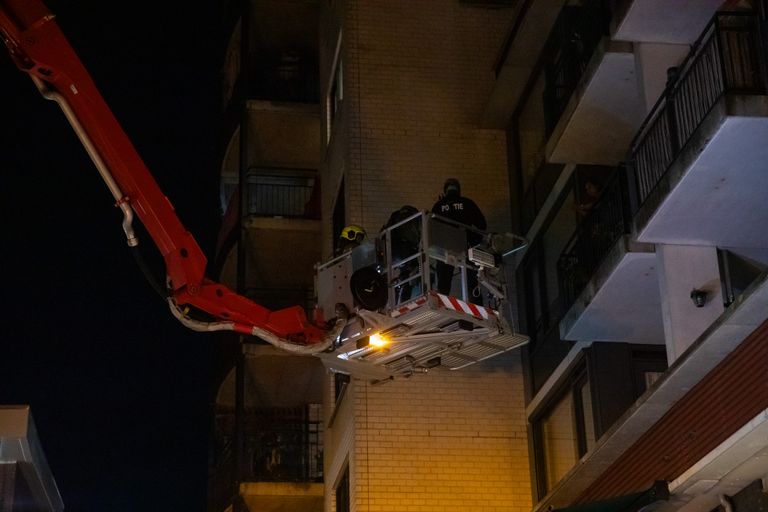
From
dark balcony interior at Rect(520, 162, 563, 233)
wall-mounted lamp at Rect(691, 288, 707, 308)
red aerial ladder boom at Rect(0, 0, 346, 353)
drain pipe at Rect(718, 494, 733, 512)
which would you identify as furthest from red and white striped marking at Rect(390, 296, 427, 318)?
dark balcony interior at Rect(520, 162, 563, 233)

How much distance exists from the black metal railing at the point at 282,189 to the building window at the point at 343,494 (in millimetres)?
8170

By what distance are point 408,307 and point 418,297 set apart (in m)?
0.19

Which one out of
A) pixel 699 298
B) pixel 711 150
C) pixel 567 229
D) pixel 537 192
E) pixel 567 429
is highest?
pixel 537 192

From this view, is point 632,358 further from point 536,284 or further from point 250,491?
point 250,491

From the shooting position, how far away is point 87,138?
691 inches

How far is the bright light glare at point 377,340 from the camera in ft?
54.5

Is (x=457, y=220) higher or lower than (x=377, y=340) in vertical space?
higher

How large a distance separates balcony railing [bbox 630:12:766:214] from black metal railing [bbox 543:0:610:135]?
2640 millimetres

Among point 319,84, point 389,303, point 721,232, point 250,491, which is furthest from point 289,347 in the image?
point 319,84

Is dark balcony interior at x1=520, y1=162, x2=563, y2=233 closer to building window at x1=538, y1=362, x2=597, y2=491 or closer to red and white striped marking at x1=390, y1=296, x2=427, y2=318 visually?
building window at x1=538, y1=362, x2=597, y2=491

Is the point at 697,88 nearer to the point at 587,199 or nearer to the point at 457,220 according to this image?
the point at 457,220

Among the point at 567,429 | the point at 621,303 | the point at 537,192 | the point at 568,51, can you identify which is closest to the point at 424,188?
the point at 537,192

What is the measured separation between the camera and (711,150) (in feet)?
43.6

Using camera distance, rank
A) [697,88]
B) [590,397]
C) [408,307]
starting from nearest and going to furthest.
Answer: [697,88] < [408,307] < [590,397]
